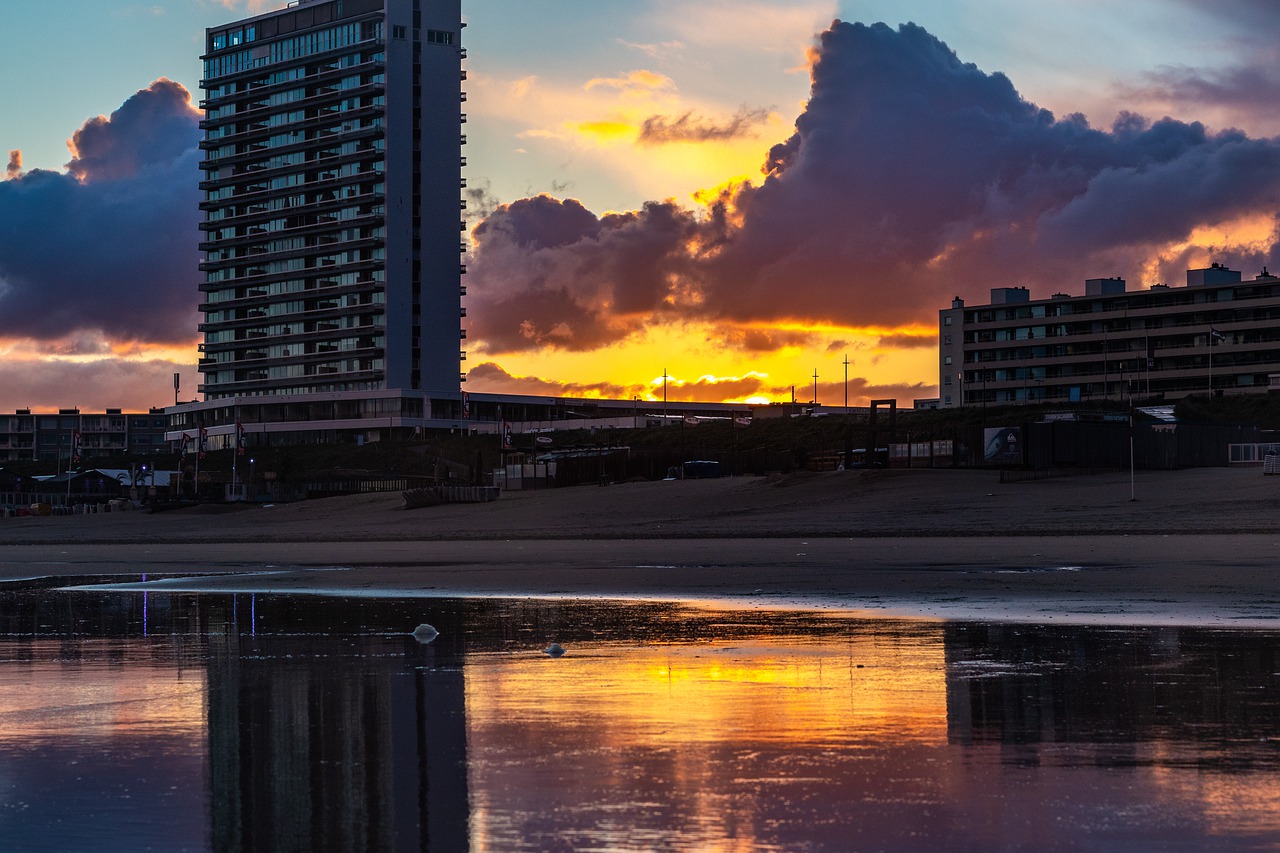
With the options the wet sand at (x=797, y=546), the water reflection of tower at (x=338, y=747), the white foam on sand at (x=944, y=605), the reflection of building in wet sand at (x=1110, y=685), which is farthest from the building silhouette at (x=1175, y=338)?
the water reflection of tower at (x=338, y=747)

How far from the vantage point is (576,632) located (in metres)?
18.7

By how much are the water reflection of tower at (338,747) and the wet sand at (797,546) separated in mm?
9008

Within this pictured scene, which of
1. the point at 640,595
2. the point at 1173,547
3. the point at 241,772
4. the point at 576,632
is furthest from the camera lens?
the point at 1173,547

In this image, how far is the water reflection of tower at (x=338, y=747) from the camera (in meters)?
7.36

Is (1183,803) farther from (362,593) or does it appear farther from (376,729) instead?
(362,593)

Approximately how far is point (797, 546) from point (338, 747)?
3484 cm

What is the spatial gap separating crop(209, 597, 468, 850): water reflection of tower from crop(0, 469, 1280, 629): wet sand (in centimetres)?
901

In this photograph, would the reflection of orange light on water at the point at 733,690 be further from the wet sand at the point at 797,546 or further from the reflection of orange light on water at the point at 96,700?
the wet sand at the point at 797,546

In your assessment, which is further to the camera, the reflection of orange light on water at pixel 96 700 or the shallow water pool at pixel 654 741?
the reflection of orange light on water at pixel 96 700

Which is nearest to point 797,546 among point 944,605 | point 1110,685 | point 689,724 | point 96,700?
point 944,605

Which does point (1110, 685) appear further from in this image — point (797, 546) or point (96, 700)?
point (797, 546)

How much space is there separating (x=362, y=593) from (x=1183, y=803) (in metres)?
21.7

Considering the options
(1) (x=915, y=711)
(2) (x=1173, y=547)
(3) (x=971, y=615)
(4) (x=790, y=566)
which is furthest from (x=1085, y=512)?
(1) (x=915, y=711)

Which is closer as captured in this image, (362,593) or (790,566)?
(362,593)
